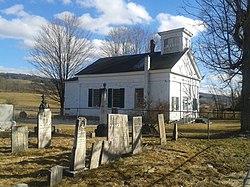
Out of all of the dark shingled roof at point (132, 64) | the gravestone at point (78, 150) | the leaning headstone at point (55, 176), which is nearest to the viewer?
the leaning headstone at point (55, 176)

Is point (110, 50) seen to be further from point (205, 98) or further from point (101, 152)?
point (101, 152)

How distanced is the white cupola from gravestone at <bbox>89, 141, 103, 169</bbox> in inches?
930

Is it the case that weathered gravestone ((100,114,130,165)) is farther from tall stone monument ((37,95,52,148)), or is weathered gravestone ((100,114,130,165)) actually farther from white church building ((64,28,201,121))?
white church building ((64,28,201,121))

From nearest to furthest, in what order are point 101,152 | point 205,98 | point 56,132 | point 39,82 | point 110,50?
point 101,152, point 56,132, point 39,82, point 205,98, point 110,50

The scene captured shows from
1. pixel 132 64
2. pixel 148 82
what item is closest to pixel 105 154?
pixel 148 82

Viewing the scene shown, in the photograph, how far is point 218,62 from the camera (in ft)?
60.8

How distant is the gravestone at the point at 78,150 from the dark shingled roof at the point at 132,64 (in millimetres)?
20374

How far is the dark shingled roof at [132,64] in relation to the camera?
28.5 metres

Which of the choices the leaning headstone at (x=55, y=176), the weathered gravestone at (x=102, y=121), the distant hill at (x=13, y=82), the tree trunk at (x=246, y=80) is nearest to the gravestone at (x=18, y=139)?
the leaning headstone at (x=55, y=176)

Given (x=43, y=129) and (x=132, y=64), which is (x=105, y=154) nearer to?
(x=43, y=129)

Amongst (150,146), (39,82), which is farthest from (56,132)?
(39,82)

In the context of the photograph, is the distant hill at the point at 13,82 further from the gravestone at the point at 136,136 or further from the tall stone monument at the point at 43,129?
the gravestone at the point at 136,136

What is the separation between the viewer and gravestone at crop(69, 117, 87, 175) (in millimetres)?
7051

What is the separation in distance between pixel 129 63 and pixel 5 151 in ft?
75.2
